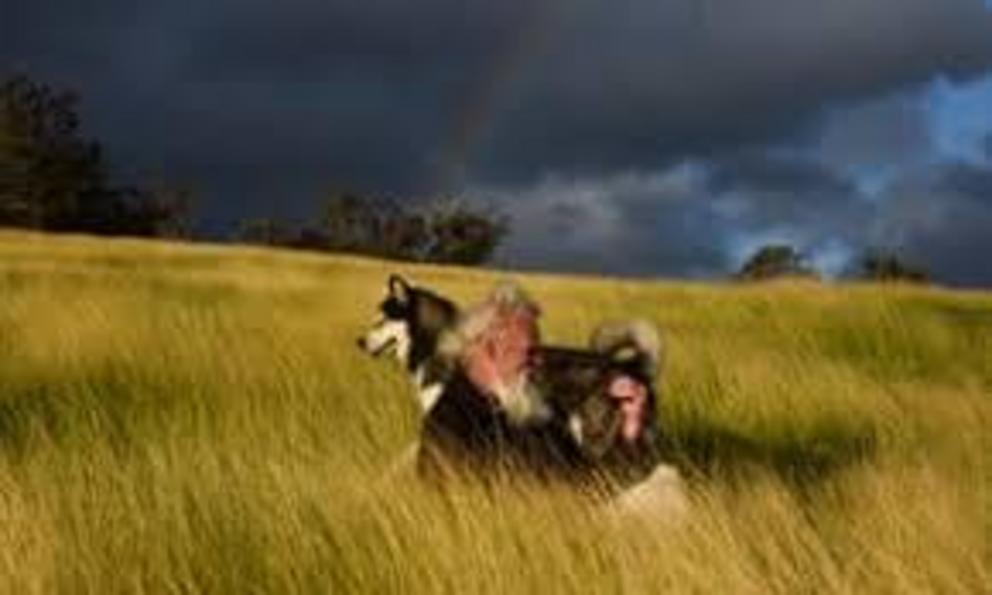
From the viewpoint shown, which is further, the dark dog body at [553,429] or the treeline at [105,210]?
the treeline at [105,210]

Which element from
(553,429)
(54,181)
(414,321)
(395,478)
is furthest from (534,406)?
(54,181)

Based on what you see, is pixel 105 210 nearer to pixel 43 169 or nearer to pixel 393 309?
pixel 43 169

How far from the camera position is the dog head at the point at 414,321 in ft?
31.2

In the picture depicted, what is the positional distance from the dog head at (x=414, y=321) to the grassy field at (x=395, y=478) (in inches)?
20.0

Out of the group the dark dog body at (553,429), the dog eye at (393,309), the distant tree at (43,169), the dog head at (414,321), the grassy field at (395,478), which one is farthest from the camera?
the distant tree at (43,169)

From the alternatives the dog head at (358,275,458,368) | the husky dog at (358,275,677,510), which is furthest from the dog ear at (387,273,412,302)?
the husky dog at (358,275,677,510)

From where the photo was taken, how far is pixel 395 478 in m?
8.35

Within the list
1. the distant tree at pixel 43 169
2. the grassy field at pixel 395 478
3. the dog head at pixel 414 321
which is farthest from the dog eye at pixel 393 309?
the distant tree at pixel 43 169

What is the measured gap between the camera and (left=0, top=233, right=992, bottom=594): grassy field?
6734mm

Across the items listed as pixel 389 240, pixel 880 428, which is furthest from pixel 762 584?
pixel 389 240

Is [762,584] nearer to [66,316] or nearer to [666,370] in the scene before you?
[666,370]

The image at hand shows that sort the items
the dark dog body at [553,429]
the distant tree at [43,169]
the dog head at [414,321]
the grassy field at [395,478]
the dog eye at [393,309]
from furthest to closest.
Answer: the distant tree at [43,169]
the dog eye at [393,309]
the dog head at [414,321]
the dark dog body at [553,429]
the grassy field at [395,478]

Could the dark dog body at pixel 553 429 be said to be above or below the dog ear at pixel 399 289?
below

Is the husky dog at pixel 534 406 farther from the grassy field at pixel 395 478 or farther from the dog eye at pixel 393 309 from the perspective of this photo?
the dog eye at pixel 393 309
